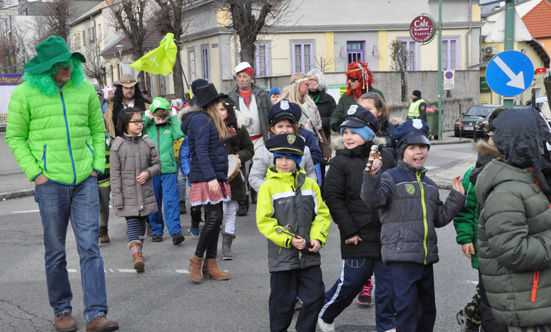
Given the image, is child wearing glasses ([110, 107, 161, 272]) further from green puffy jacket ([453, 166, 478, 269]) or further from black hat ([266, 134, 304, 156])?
green puffy jacket ([453, 166, 478, 269])

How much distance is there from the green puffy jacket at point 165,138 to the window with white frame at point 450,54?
30.5 m

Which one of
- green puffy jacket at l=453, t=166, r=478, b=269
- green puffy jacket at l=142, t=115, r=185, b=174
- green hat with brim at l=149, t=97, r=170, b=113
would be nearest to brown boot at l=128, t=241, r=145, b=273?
green puffy jacket at l=142, t=115, r=185, b=174

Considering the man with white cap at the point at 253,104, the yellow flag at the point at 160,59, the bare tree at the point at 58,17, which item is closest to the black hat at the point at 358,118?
the man with white cap at the point at 253,104

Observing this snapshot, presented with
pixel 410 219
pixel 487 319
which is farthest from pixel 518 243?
pixel 410 219

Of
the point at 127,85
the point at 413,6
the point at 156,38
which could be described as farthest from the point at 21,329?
the point at 156,38

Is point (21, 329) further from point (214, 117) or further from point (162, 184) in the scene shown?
point (162, 184)

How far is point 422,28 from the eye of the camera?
2844 cm

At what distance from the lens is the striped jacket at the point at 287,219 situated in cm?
469

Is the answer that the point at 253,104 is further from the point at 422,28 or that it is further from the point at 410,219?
the point at 422,28

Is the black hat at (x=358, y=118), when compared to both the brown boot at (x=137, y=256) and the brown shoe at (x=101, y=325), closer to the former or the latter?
the brown shoe at (x=101, y=325)

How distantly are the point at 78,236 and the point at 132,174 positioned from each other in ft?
7.84

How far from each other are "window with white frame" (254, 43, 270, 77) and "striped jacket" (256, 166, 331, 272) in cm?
3053

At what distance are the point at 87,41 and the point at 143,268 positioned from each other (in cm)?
6293

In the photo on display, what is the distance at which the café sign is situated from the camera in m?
28.1
